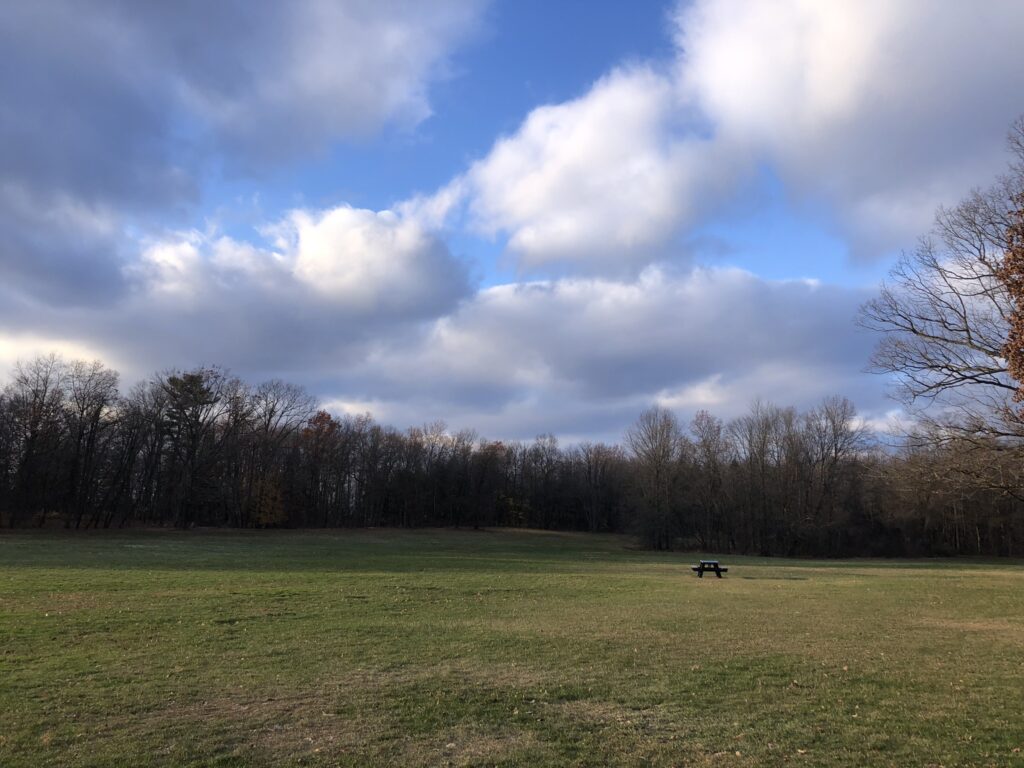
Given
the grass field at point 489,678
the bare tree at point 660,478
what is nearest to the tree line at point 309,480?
the bare tree at point 660,478

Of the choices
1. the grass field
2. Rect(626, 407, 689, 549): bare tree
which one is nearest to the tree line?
Rect(626, 407, 689, 549): bare tree

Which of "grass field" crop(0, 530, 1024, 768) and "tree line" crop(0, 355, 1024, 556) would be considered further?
"tree line" crop(0, 355, 1024, 556)

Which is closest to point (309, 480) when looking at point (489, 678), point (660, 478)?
point (660, 478)

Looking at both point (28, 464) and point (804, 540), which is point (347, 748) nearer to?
point (28, 464)

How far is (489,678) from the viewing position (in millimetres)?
9078

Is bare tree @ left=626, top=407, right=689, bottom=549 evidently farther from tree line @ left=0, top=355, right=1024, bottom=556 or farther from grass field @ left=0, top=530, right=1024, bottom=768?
grass field @ left=0, top=530, right=1024, bottom=768

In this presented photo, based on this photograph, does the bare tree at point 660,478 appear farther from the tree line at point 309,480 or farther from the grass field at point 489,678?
the grass field at point 489,678

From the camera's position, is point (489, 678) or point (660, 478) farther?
point (660, 478)

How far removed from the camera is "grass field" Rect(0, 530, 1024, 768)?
20.5 ft

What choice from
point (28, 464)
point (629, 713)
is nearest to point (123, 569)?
point (629, 713)

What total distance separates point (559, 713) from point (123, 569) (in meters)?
21.1

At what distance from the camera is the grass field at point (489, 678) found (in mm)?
6250

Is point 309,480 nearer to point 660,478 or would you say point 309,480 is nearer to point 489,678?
point 660,478

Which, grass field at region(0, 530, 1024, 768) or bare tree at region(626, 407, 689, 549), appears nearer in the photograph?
grass field at region(0, 530, 1024, 768)
